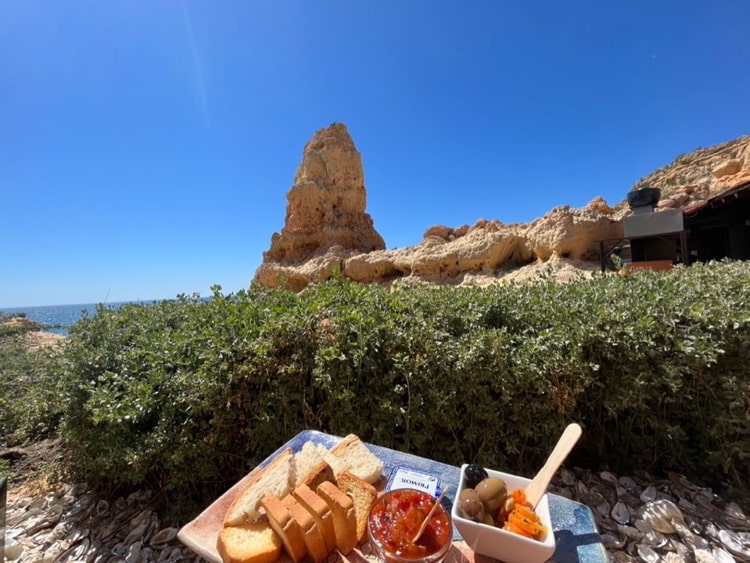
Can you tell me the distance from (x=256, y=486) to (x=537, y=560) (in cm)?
108

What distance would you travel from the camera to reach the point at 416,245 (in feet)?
38.7

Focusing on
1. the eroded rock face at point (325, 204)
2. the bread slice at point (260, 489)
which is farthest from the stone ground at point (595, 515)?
the eroded rock face at point (325, 204)

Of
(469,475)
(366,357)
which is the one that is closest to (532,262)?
(366,357)

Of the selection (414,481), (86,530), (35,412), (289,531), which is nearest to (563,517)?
(414,481)

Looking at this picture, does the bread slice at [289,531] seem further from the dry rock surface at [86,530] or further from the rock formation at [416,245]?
the rock formation at [416,245]

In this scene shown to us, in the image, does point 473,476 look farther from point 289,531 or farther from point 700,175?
point 700,175

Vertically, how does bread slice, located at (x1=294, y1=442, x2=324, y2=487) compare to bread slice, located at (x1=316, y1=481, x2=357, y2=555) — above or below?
above

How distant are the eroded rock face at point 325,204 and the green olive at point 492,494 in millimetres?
13066

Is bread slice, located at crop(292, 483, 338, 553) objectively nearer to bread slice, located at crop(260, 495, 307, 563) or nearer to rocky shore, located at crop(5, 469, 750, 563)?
bread slice, located at crop(260, 495, 307, 563)

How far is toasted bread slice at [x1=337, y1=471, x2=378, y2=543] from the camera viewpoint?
4.26ft

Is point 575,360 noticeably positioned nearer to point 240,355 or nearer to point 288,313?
point 288,313

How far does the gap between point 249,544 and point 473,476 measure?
2.86 ft

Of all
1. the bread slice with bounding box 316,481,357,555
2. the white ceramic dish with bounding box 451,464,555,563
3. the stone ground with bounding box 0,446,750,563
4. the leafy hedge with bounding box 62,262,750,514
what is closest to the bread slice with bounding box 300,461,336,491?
the bread slice with bounding box 316,481,357,555

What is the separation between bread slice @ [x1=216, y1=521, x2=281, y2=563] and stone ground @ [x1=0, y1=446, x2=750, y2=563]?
1.15m
